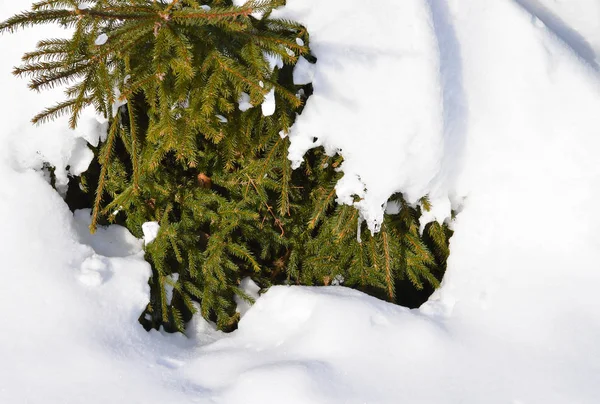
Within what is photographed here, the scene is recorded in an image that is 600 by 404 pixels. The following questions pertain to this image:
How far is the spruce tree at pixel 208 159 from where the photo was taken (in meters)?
2.04

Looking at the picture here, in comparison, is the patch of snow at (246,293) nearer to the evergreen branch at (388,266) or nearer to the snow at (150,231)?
the snow at (150,231)

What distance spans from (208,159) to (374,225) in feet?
3.25

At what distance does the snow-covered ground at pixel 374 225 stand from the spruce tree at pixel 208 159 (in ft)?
0.55

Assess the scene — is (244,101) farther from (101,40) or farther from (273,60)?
(101,40)

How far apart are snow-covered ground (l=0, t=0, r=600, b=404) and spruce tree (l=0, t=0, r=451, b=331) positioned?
6.6 inches

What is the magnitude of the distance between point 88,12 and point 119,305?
139 centimetres

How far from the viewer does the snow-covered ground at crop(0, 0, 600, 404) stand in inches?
85.3

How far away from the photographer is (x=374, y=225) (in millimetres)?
2617

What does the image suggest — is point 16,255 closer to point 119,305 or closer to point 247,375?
point 119,305

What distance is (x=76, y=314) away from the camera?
2.32 metres

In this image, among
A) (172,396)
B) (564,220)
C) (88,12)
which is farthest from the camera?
(564,220)

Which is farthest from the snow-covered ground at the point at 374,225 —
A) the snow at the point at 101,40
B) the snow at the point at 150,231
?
the snow at the point at 101,40

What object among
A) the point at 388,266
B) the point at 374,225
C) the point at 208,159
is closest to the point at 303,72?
the point at 208,159

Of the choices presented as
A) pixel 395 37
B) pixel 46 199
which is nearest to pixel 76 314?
pixel 46 199
